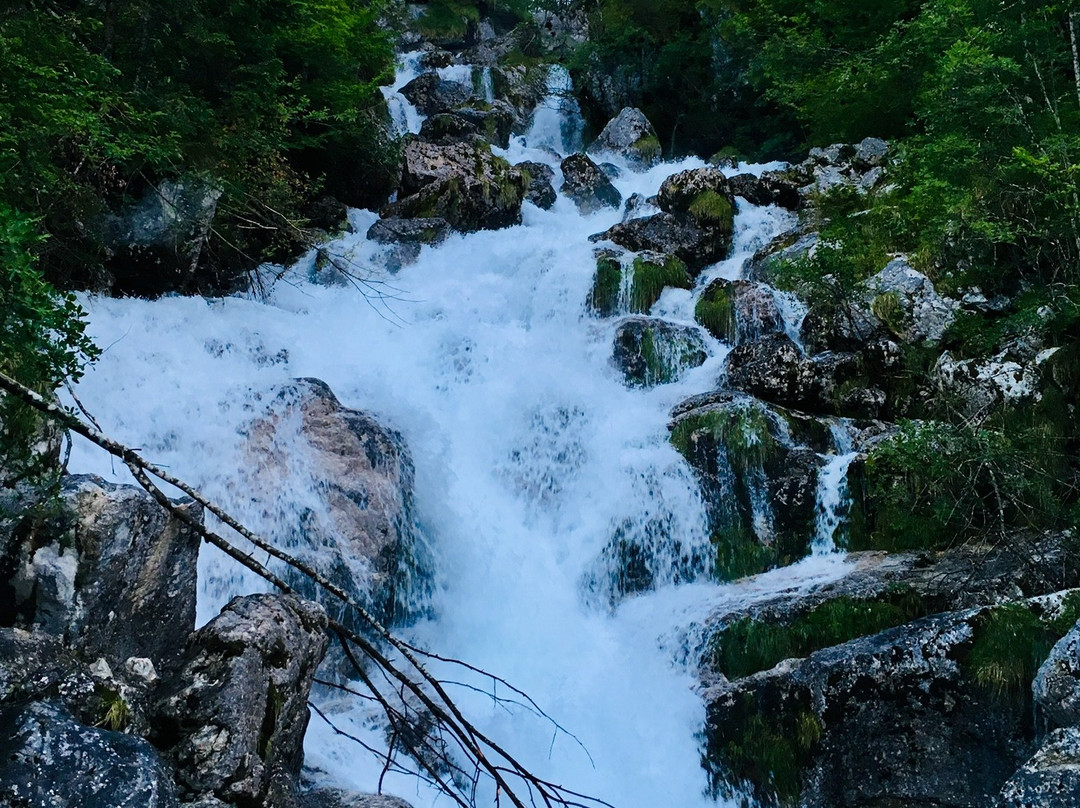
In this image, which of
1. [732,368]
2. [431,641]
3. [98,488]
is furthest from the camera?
[732,368]

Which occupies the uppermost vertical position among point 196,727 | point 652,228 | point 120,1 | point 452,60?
point 452,60

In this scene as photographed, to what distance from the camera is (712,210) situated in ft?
53.2

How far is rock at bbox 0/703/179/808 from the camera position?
118 inches

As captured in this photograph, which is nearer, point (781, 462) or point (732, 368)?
point (781, 462)

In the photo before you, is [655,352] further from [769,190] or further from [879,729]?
[769,190]

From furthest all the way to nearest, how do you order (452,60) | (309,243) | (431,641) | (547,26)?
(547,26)
(452,60)
(431,641)
(309,243)

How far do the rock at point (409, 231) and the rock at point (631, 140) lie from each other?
26.0 ft

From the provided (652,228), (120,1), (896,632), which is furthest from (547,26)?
(896,632)

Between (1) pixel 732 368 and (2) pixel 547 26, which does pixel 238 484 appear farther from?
(2) pixel 547 26

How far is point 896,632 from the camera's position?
614 centimetres

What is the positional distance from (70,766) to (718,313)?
37.3 ft

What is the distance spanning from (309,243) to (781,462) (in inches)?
285

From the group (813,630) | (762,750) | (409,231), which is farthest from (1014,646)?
(409,231)

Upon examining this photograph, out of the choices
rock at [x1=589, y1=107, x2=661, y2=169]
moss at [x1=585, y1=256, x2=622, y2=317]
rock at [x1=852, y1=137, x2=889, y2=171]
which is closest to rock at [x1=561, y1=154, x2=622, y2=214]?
rock at [x1=589, y1=107, x2=661, y2=169]
